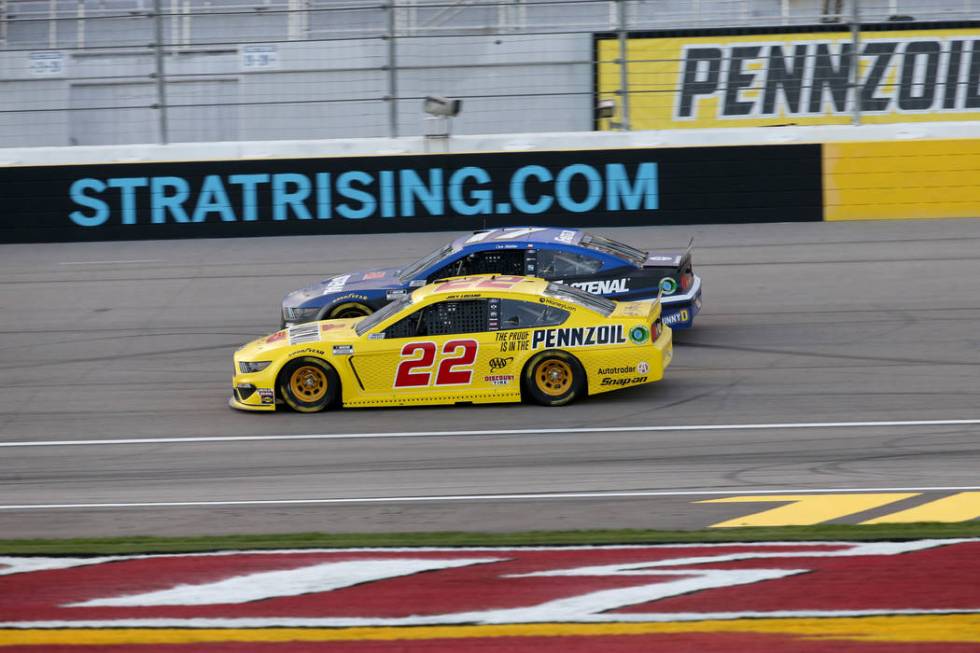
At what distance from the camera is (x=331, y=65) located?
22.0 meters

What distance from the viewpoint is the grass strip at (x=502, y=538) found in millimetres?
7797

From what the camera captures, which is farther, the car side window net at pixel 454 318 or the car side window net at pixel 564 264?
the car side window net at pixel 564 264

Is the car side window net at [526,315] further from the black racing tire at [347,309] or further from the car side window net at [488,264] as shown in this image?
the black racing tire at [347,309]

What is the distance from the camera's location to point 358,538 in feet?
26.5

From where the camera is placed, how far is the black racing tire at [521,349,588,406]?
11.5 metres

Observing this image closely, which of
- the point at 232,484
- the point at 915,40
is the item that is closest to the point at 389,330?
the point at 232,484

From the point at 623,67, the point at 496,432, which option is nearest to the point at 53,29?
the point at 623,67

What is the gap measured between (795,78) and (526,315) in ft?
37.9

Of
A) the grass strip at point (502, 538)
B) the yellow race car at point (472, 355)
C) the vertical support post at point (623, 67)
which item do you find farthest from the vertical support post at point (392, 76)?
the grass strip at point (502, 538)

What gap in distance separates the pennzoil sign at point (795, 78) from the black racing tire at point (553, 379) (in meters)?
10.0

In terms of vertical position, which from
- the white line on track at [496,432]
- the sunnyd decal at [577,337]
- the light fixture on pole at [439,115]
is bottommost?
the white line on track at [496,432]

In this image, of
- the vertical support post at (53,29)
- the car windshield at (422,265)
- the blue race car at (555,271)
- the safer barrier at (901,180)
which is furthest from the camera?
the vertical support post at (53,29)

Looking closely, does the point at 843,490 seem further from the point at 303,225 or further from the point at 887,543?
the point at 303,225

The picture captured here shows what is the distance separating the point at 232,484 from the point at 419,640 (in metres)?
3.77
